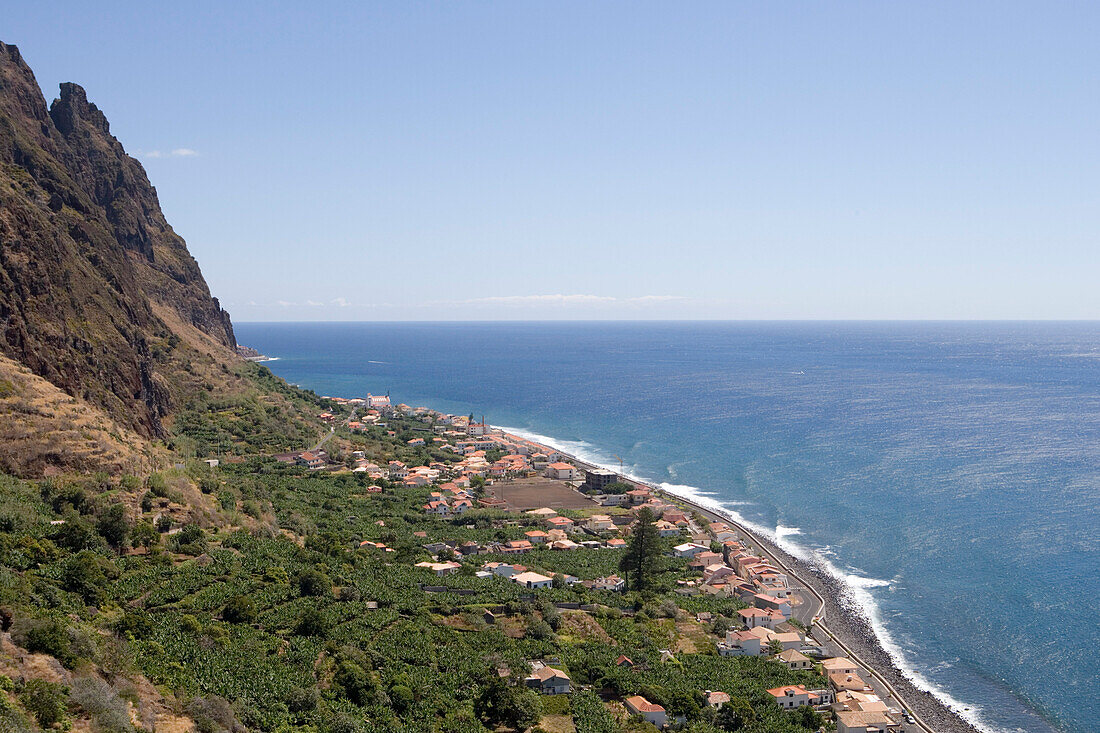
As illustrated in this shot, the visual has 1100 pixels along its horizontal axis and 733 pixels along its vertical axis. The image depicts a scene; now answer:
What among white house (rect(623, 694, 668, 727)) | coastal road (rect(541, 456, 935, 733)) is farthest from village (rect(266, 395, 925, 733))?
coastal road (rect(541, 456, 935, 733))

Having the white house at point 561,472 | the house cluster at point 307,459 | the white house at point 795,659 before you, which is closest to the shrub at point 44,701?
the white house at point 795,659

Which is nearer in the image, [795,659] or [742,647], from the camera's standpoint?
[795,659]

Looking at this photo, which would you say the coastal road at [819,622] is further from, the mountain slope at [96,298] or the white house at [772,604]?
the mountain slope at [96,298]

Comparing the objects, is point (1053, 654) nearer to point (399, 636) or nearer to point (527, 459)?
point (399, 636)

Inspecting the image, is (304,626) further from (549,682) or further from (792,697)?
(792,697)

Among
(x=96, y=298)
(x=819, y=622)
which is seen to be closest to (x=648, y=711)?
(x=819, y=622)

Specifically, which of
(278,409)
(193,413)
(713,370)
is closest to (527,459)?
(278,409)
